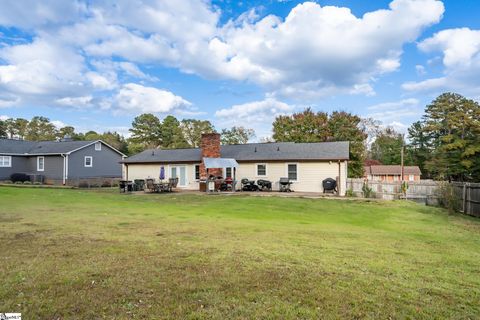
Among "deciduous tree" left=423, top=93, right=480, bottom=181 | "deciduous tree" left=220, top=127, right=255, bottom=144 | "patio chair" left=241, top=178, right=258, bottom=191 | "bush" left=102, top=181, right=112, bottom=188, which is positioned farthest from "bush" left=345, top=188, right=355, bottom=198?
"deciduous tree" left=220, top=127, right=255, bottom=144

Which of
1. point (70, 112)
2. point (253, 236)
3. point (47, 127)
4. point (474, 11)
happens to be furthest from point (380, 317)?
point (47, 127)

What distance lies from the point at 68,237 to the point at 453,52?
69.0 ft

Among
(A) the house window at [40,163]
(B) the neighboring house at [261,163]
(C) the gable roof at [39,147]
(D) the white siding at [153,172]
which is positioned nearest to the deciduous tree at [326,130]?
(B) the neighboring house at [261,163]

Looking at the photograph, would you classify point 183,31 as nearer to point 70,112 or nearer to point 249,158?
point 249,158

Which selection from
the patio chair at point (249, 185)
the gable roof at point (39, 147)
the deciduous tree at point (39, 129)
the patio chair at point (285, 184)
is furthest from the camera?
the deciduous tree at point (39, 129)

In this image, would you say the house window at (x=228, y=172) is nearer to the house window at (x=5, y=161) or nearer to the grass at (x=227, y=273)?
the grass at (x=227, y=273)

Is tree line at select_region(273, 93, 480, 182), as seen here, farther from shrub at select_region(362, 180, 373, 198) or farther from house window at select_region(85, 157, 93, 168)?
house window at select_region(85, 157, 93, 168)

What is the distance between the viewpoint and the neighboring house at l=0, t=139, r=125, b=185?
3038 centimetres

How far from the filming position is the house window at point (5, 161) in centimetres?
3041

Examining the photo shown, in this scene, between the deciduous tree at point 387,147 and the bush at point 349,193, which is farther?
the deciduous tree at point 387,147

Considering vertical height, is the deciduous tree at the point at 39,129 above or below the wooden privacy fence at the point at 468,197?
above

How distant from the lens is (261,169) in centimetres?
2414

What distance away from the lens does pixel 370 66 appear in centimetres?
2052

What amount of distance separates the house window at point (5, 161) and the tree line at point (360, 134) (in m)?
18.7
